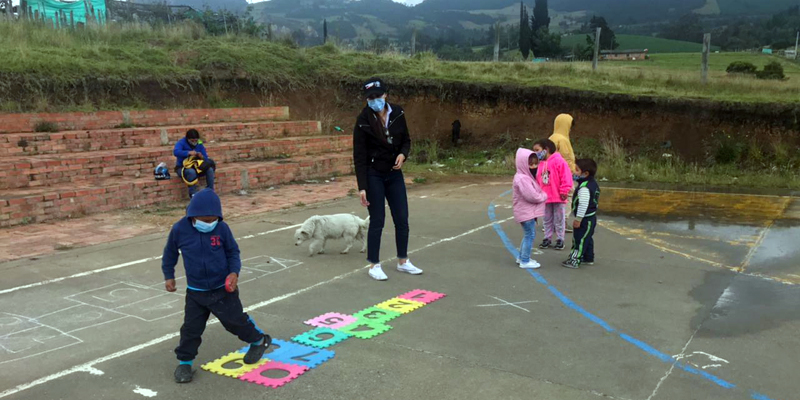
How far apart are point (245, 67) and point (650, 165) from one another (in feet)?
41.4

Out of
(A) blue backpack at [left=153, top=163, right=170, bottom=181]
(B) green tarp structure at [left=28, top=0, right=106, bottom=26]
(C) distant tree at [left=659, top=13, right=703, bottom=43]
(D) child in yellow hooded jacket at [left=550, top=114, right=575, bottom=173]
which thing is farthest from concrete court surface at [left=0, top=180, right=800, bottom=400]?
(C) distant tree at [left=659, top=13, right=703, bottom=43]

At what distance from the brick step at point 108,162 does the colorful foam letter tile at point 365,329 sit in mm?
8050

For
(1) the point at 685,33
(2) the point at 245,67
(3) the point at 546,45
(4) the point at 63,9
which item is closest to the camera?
(2) the point at 245,67

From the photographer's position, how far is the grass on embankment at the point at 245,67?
1605 centimetres

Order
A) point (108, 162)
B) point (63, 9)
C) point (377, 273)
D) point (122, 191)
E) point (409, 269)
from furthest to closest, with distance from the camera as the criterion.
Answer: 1. point (63, 9)
2. point (108, 162)
3. point (122, 191)
4. point (409, 269)
5. point (377, 273)

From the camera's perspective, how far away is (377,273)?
22.7 feet

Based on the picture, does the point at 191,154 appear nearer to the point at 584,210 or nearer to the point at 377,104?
the point at 377,104

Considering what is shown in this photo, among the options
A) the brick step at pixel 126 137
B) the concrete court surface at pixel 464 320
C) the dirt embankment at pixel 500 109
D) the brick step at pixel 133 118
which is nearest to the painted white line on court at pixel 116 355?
the concrete court surface at pixel 464 320

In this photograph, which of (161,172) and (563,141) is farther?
(161,172)

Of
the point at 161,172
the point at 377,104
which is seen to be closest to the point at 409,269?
the point at 377,104

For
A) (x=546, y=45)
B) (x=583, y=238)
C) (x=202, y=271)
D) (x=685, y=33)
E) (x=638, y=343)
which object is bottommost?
(x=638, y=343)

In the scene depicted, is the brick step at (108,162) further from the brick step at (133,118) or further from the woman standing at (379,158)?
the woman standing at (379,158)

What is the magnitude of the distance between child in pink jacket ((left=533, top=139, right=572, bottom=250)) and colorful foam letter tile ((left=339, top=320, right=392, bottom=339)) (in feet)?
11.8

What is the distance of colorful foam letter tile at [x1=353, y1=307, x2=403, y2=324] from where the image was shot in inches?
224
